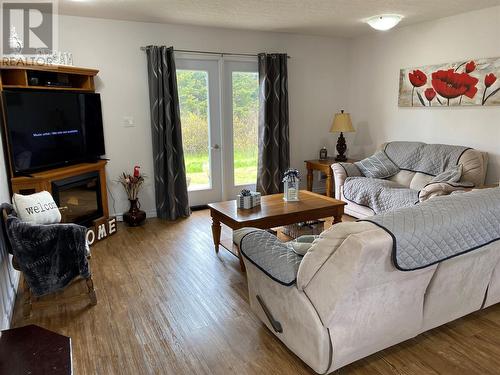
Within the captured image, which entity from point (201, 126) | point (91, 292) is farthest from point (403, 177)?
point (91, 292)

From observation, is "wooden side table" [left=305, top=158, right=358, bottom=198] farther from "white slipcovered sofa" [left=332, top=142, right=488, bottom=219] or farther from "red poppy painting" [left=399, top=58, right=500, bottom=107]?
"red poppy painting" [left=399, top=58, right=500, bottom=107]

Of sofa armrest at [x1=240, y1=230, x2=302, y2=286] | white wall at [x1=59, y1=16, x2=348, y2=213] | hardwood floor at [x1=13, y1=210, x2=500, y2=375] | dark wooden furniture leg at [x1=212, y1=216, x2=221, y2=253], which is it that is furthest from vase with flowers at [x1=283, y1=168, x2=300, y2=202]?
white wall at [x1=59, y1=16, x2=348, y2=213]

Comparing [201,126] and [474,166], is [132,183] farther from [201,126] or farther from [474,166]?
[474,166]

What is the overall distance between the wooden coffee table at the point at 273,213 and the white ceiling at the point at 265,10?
195cm

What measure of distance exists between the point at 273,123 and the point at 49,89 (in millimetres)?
2794

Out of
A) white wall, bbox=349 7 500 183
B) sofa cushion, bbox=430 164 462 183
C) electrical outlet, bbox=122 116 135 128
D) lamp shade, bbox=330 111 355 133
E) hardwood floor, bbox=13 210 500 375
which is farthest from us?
lamp shade, bbox=330 111 355 133

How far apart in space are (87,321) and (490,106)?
4383mm

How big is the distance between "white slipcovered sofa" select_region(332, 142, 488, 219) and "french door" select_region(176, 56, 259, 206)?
1.35m

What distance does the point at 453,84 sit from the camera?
444cm

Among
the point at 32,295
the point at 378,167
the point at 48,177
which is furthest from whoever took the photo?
the point at 378,167

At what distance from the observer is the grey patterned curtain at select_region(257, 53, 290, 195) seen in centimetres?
521

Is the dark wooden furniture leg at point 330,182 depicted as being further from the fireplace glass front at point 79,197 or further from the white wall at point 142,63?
the fireplace glass front at point 79,197

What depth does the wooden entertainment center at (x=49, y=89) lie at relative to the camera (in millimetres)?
3387

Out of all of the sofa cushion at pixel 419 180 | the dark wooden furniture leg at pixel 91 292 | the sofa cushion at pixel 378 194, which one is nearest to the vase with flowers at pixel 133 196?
the dark wooden furniture leg at pixel 91 292
